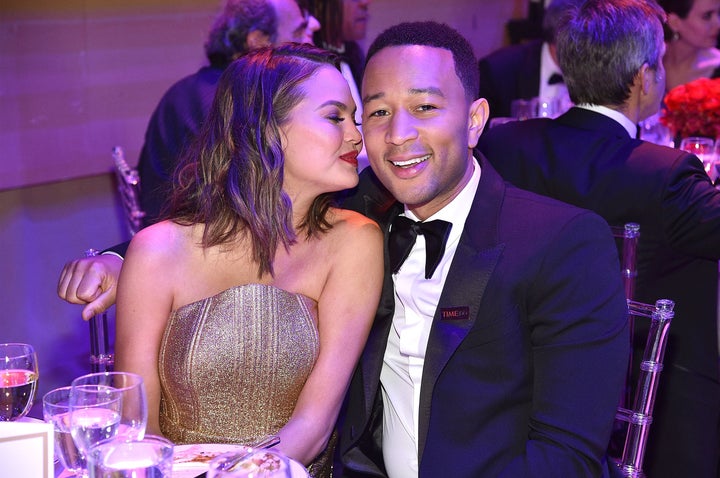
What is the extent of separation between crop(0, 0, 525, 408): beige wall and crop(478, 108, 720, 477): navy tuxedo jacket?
2.95 meters

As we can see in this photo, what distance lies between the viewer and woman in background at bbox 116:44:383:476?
7.61ft

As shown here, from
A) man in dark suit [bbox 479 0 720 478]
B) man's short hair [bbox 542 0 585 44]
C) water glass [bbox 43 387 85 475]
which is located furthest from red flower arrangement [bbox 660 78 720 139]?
water glass [bbox 43 387 85 475]

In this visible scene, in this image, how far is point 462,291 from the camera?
2.09 meters

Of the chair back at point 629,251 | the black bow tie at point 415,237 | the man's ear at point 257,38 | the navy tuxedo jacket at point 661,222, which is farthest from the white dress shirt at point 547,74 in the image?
the black bow tie at point 415,237

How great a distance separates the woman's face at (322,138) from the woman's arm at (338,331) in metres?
0.16

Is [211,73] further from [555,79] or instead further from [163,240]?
[555,79]

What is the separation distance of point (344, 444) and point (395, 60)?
942 millimetres

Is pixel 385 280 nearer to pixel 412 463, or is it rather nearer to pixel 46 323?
pixel 412 463

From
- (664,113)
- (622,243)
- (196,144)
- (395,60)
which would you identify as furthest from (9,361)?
(664,113)

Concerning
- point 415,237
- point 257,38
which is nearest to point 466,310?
point 415,237

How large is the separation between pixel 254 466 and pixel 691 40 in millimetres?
4999

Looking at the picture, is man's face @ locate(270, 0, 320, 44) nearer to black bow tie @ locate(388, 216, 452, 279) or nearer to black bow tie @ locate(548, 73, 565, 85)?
black bow tie @ locate(548, 73, 565, 85)

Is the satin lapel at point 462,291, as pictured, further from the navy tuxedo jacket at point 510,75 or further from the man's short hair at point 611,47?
the navy tuxedo jacket at point 510,75

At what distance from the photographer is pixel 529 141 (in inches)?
127
